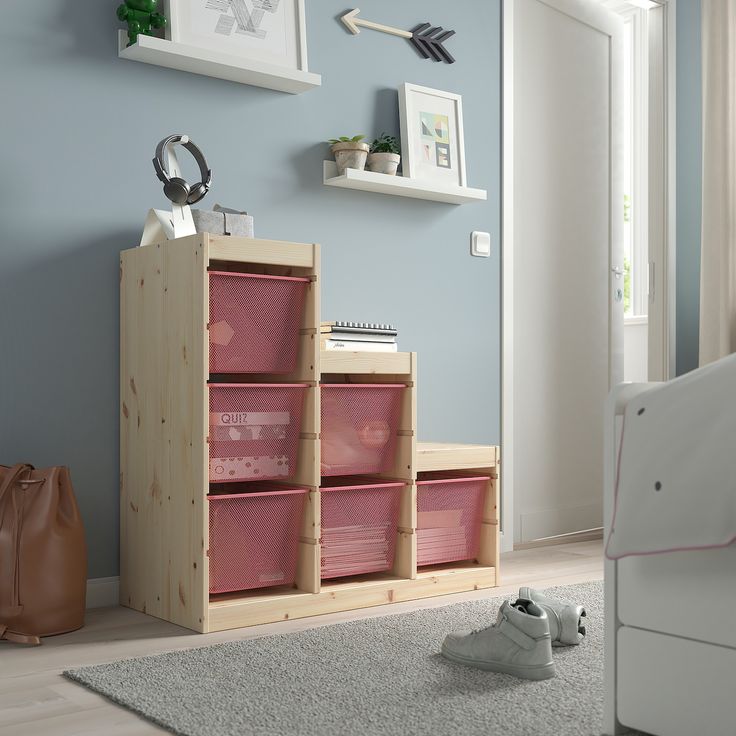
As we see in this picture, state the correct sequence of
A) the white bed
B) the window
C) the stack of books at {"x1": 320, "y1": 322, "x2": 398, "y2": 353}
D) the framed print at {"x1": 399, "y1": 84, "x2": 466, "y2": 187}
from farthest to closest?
the window, the framed print at {"x1": 399, "y1": 84, "x2": 466, "y2": 187}, the stack of books at {"x1": 320, "y1": 322, "x2": 398, "y2": 353}, the white bed

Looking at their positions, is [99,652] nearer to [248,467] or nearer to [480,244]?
[248,467]

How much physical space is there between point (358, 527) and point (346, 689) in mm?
824

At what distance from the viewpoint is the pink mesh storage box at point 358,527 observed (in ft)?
8.24

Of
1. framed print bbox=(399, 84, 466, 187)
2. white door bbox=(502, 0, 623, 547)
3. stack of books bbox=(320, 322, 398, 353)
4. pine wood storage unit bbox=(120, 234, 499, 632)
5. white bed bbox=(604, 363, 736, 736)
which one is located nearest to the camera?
white bed bbox=(604, 363, 736, 736)

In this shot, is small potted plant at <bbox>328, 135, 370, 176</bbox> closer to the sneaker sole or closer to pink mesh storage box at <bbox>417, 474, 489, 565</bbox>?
pink mesh storage box at <bbox>417, 474, 489, 565</bbox>

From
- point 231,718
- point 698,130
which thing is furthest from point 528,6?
point 231,718

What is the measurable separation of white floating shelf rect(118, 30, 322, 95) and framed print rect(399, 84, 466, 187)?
411mm

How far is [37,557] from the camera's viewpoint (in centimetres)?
218

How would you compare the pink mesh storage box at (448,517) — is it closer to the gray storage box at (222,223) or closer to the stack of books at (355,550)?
the stack of books at (355,550)

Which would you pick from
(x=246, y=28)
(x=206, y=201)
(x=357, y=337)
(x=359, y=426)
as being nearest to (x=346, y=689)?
(x=359, y=426)

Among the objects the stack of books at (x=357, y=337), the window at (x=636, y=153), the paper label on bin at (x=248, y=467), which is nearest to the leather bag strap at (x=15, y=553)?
the paper label on bin at (x=248, y=467)

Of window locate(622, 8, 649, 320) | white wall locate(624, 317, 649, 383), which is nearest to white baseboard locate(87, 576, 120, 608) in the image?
white wall locate(624, 317, 649, 383)

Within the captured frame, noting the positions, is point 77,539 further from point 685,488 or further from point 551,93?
point 551,93

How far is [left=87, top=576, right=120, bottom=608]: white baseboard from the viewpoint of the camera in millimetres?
2518
